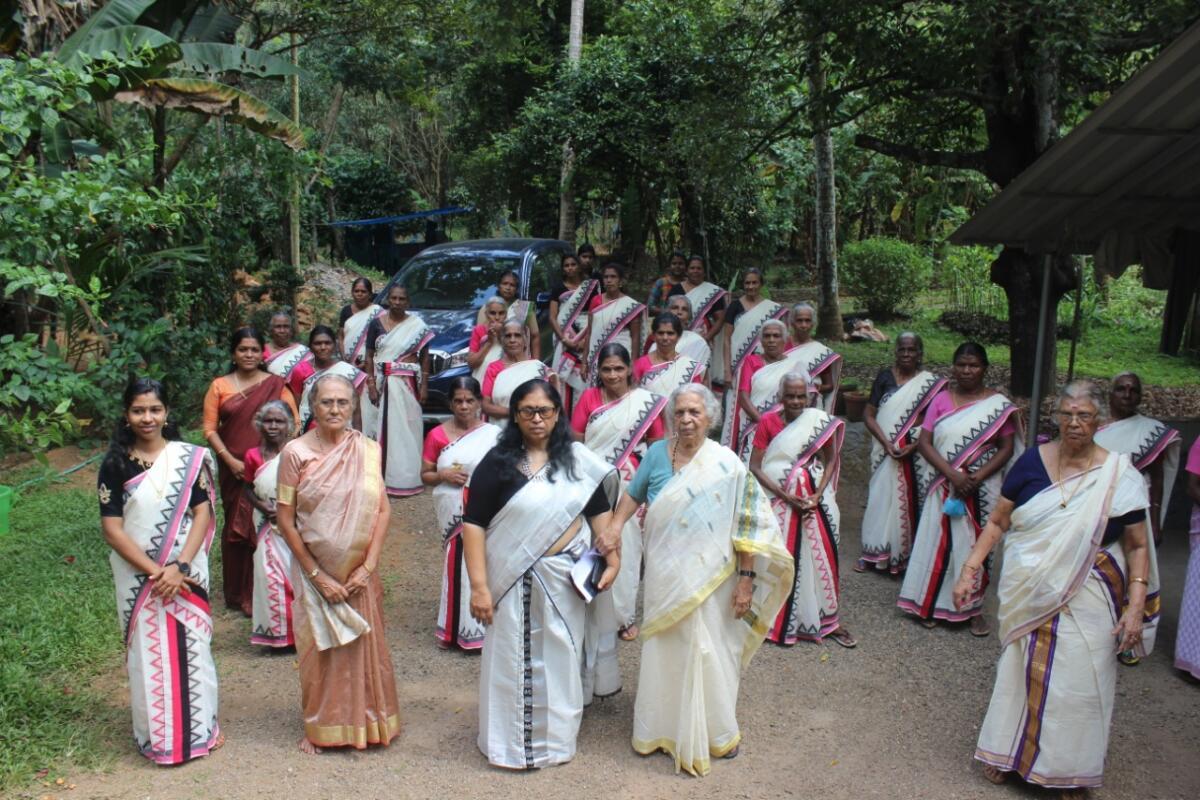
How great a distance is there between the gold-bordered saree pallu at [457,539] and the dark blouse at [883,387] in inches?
102

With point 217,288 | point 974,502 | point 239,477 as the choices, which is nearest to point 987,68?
point 974,502

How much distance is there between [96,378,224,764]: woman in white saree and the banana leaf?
17.4 ft

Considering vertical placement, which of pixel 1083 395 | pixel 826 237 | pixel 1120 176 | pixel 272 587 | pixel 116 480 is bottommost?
pixel 272 587

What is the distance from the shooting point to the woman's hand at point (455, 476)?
5.45 meters

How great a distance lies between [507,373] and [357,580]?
2.59 meters

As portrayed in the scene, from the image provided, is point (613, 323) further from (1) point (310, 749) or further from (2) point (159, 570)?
(2) point (159, 570)

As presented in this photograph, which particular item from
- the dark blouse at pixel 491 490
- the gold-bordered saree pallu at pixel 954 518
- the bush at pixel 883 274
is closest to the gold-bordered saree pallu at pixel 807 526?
the gold-bordered saree pallu at pixel 954 518

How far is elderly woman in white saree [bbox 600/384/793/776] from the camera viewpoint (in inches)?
168

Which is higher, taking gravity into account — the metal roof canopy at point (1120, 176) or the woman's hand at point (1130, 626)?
the metal roof canopy at point (1120, 176)

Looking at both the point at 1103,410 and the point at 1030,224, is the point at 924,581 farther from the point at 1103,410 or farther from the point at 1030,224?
the point at 1030,224

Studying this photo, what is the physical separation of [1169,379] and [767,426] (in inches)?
347

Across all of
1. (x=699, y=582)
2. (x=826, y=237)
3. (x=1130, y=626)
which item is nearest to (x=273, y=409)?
(x=699, y=582)

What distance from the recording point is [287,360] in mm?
7090

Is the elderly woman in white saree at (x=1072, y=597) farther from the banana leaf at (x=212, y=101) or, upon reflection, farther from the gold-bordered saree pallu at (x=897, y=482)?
the banana leaf at (x=212, y=101)
